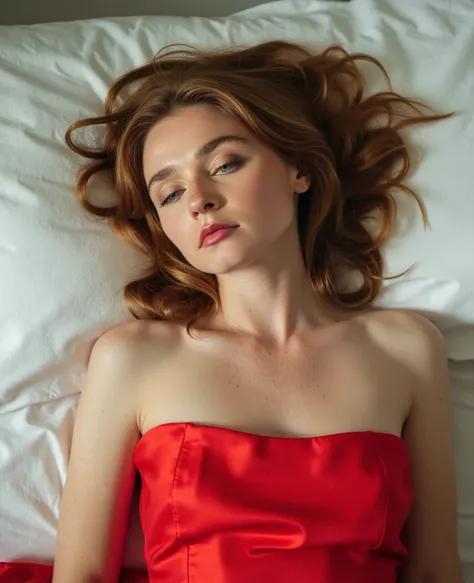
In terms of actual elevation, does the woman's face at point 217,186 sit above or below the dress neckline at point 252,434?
above

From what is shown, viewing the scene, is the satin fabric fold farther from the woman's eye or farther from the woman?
the woman's eye

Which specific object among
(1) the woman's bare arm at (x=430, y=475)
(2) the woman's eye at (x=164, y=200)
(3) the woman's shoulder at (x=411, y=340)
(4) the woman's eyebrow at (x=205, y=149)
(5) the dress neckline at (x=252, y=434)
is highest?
(4) the woman's eyebrow at (x=205, y=149)

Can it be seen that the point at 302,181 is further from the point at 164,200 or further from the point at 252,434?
the point at 252,434

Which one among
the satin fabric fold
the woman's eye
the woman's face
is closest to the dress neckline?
the satin fabric fold

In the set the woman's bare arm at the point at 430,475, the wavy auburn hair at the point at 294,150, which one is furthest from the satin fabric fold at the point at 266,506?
the wavy auburn hair at the point at 294,150

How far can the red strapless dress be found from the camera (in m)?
1.02

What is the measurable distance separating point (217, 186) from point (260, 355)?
30cm

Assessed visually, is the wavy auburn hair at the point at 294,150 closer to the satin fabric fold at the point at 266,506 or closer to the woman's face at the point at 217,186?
the woman's face at the point at 217,186

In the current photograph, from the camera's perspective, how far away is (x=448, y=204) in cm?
124

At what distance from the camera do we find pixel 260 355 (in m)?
1.18

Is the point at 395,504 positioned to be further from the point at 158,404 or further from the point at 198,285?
the point at 198,285

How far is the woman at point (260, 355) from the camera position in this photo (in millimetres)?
1040

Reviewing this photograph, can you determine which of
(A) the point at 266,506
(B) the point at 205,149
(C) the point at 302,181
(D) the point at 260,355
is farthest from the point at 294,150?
(A) the point at 266,506

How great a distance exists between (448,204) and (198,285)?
0.49 m
